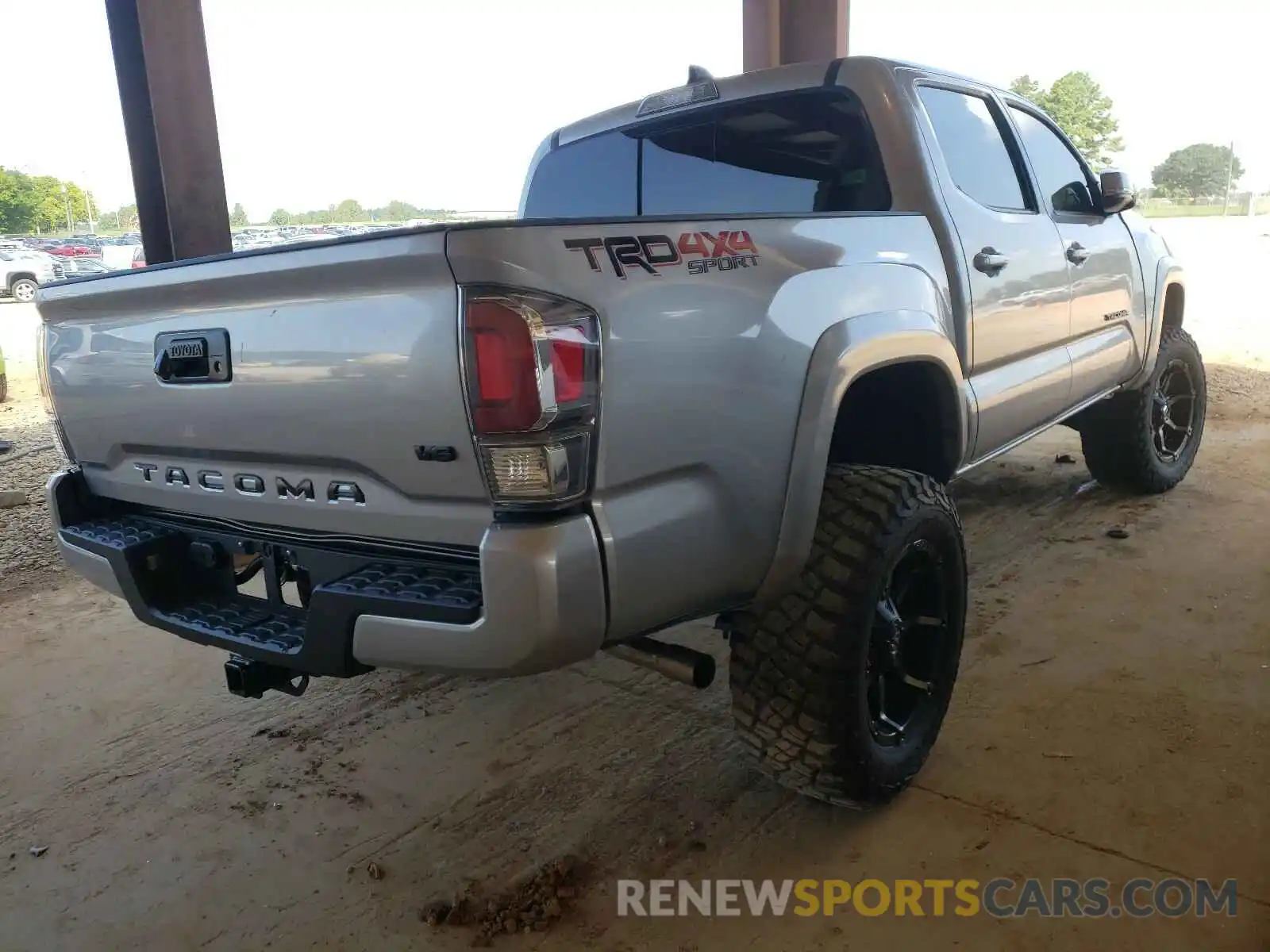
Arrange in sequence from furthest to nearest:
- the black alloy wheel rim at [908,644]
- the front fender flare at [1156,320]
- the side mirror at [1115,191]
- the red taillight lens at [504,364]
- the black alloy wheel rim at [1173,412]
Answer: the black alloy wheel rim at [1173,412]
the front fender flare at [1156,320]
the side mirror at [1115,191]
the black alloy wheel rim at [908,644]
the red taillight lens at [504,364]

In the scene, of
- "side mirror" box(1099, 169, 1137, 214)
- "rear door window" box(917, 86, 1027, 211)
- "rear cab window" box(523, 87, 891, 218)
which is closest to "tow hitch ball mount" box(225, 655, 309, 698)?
"rear cab window" box(523, 87, 891, 218)

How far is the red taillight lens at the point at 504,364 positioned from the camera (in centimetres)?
164

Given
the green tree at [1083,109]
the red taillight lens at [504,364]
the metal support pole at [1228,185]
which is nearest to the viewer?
the red taillight lens at [504,364]

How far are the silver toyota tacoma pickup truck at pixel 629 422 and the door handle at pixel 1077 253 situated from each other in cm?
46

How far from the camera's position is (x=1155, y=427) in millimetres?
4980

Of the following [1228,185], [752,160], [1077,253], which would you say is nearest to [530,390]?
[752,160]

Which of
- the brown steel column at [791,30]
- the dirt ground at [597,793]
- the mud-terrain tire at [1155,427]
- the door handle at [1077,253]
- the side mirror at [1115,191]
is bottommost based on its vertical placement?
the dirt ground at [597,793]

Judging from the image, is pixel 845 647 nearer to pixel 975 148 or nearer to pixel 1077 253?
pixel 975 148

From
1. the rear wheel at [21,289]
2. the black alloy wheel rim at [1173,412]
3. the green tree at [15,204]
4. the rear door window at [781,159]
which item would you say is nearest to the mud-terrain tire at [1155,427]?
the black alloy wheel rim at [1173,412]

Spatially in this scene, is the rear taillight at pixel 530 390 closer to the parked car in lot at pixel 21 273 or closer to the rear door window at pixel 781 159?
the rear door window at pixel 781 159

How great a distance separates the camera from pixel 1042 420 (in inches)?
141

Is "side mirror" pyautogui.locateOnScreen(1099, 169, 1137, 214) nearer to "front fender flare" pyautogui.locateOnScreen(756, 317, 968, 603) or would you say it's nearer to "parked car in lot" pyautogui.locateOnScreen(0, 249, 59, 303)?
"front fender flare" pyautogui.locateOnScreen(756, 317, 968, 603)

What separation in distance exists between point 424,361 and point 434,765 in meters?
1.52

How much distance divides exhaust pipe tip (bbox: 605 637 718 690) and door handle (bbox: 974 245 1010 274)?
1604mm
